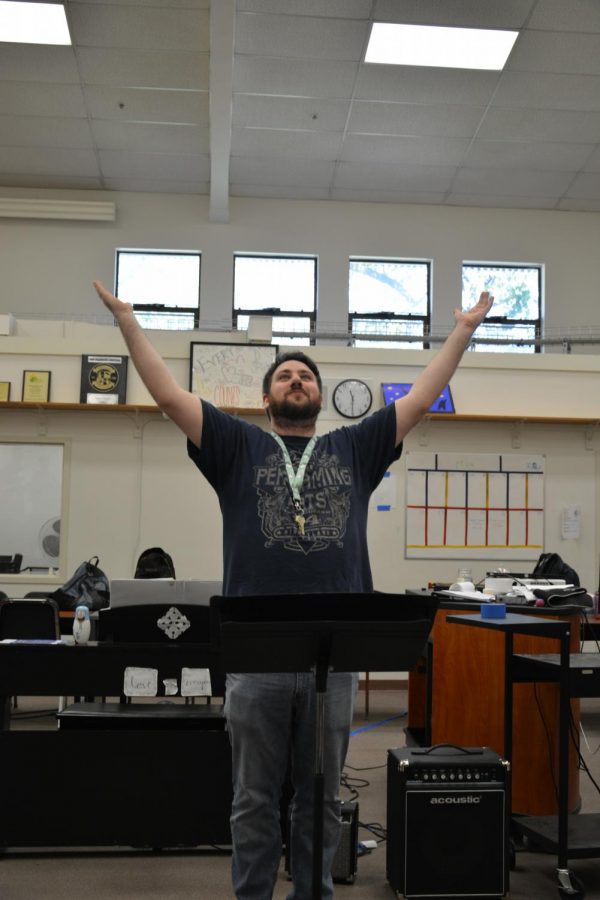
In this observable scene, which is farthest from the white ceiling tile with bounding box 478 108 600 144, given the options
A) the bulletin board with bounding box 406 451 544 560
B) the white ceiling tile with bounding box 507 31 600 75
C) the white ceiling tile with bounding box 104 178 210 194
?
the bulletin board with bounding box 406 451 544 560

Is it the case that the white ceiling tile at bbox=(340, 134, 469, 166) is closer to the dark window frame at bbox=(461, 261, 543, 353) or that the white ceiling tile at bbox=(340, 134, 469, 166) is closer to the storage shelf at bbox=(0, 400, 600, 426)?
the dark window frame at bbox=(461, 261, 543, 353)

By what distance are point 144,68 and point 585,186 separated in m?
4.50

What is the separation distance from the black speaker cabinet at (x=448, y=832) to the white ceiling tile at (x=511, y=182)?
6.81 m

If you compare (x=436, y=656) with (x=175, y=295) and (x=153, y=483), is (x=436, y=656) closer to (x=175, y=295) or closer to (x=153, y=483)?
(x=153, y=483)

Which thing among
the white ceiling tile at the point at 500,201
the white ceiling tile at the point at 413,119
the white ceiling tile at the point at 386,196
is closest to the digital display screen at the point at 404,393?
the white ceiling tile at the point at 413,119

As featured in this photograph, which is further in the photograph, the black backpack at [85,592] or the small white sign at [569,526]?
the small white sign at [569,526]

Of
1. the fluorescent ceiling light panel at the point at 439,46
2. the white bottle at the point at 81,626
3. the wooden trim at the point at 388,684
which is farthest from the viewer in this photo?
the wooden trim at the point at 388,684

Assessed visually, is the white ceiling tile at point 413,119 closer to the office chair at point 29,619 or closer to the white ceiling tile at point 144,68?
the white ceiling tile at point 144,68

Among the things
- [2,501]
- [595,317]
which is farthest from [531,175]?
→ [2,501]

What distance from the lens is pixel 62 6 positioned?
630cm

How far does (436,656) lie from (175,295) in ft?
19.9

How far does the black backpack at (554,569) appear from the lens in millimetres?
5695

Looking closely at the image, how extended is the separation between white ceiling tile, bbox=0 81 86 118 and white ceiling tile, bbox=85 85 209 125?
119 millimetres

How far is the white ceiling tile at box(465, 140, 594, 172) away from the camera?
8.08 meters
